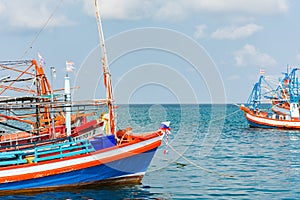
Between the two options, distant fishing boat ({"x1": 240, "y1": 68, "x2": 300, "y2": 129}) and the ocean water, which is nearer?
the ocean water

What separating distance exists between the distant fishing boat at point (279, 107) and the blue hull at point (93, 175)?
38.2m

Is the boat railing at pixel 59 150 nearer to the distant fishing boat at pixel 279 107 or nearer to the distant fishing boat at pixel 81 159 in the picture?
the distant fishing boat at pixel 81 159

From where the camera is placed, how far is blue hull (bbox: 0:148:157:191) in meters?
19.0

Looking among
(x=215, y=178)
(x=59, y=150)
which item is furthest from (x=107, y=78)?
(x=215, y=178)

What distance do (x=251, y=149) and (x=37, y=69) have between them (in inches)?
760

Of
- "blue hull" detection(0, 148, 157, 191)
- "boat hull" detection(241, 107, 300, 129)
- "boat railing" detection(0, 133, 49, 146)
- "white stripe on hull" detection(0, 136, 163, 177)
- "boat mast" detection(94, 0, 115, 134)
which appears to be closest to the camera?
"white stripe on hull" detection(0, 136, 163, 177)

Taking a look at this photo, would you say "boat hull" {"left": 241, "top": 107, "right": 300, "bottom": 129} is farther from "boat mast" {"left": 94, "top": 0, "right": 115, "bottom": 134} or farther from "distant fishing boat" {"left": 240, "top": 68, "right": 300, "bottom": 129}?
"boat mast" {"left": 94, "top": 0, "right": 115, "bottom": 134}

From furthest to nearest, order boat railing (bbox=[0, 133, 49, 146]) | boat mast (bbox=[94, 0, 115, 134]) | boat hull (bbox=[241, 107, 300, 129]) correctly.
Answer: boat hull (bbox=[241, 107, 300, 129]) → boat railing (bbox=[0, 133, 49, 146]) → boat mast (bbox=[94, 0, 115, 134])

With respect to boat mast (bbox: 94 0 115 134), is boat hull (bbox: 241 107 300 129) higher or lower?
lower

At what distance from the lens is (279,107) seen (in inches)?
2699

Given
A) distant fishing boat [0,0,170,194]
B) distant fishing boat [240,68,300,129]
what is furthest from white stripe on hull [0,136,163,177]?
distant fishing boat [240,68,300,129]

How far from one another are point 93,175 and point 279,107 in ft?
178

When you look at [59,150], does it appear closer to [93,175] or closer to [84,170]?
[84,170]

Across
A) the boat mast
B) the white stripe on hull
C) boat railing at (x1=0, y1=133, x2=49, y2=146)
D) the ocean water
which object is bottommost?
the ocean water
